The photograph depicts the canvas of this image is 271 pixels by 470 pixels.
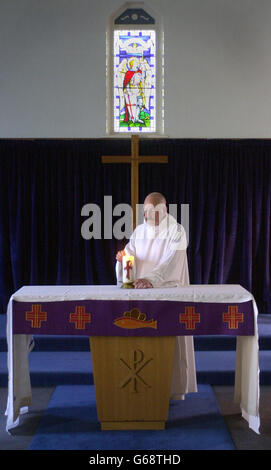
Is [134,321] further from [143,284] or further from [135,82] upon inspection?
[135,82]

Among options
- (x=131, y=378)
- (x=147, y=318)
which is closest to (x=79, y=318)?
(x=147, y=318)

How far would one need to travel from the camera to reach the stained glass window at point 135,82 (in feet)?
22.8

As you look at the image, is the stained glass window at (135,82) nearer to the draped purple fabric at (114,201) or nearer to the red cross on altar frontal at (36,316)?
the draped purple fabric at (114,201)

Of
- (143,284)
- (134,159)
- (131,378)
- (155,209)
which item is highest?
(134,159)

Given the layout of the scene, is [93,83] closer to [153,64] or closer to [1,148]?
[153,64]

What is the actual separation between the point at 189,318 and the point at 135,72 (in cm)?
457

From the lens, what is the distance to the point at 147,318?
347 cm

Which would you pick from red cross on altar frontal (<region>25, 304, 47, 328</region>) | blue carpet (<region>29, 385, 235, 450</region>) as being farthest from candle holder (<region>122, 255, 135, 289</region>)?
blue carpet (<region>29, 385, 235, 450</region>)

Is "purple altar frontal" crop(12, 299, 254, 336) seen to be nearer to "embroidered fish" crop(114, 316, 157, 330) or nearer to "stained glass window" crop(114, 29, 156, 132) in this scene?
"embroidered fish" crop(114, 316, 157, 330)

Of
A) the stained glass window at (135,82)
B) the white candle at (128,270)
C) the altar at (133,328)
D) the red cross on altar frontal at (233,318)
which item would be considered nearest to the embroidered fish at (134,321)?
the altar at (133,328)

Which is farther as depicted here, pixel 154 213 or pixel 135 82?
pixel 135 82

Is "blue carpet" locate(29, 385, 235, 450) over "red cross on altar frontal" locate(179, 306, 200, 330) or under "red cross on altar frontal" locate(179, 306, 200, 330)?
under

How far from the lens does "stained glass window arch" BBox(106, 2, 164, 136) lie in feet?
22.5
